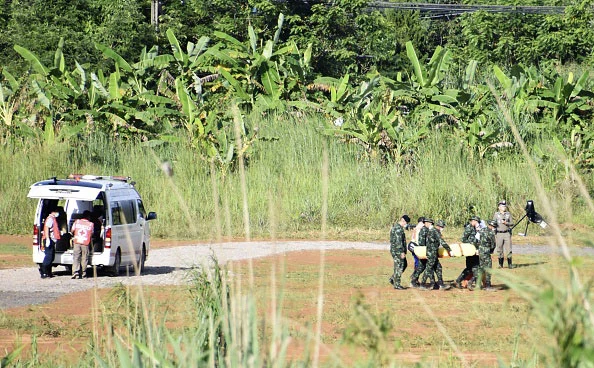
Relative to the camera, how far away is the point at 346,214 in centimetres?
3114

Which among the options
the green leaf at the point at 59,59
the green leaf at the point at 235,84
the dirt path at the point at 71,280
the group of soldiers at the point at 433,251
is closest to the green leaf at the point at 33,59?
the green leaf at the point at 59,59

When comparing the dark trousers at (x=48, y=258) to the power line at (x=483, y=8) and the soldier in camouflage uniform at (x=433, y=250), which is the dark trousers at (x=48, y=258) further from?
the power line at (x=483, y=8)

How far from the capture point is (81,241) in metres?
18.5

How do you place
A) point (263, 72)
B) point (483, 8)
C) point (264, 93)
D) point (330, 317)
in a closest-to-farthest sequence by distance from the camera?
point (330, 317), point (263, 72), point (264, 93), point (483, 8)

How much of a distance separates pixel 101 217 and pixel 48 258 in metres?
1.61

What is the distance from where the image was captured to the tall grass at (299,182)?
98.4 ft

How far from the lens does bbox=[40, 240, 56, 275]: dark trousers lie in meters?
19.1

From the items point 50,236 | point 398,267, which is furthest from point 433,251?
point 50,236

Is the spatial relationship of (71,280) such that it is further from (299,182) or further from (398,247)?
(299,182)

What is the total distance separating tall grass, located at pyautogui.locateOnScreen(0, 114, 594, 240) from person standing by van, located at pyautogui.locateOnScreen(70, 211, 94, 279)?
9.88 metres

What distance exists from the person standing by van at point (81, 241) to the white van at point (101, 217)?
167 mm

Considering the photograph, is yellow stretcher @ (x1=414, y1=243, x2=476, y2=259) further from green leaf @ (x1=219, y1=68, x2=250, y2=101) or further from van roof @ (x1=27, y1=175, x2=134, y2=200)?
green leaf @ (x1=219, y1=68, x2=250, y2=101)

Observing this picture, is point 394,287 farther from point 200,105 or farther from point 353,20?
point 353,20

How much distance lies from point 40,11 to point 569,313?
4203 cm
